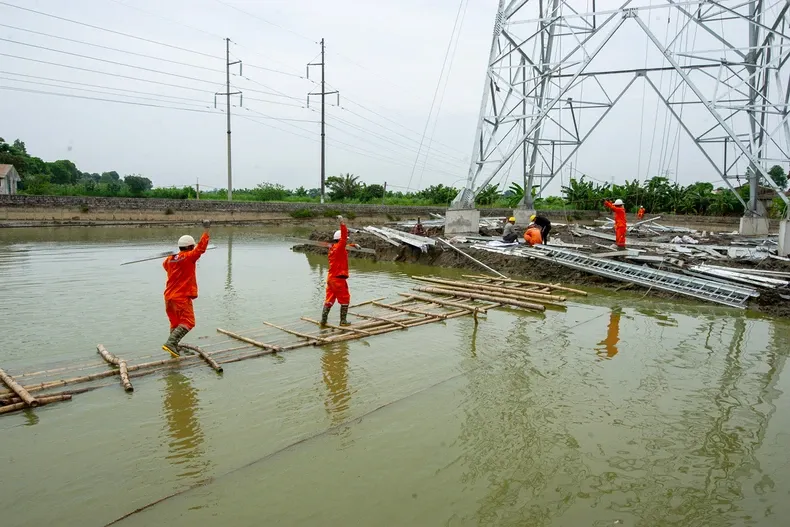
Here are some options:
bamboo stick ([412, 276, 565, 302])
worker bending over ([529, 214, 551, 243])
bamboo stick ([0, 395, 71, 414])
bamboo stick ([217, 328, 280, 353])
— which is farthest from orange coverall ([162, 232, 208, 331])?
worker bending over ([529, 214, 551, 243])

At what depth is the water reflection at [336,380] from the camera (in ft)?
17.8

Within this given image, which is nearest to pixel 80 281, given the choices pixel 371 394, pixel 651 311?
pixel 371 394

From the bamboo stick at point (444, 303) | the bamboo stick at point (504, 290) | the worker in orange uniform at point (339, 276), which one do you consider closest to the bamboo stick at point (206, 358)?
the worker in orange uniform at point (339, 276)

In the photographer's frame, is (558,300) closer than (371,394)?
No

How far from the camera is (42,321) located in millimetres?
8688

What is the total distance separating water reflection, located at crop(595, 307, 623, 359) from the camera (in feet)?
25.8

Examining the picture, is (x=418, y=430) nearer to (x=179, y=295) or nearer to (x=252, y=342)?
(x=252, y=342)

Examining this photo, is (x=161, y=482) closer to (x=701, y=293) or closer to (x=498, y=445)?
(x=498, y=445)

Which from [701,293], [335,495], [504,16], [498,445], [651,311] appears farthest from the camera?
[504,16]

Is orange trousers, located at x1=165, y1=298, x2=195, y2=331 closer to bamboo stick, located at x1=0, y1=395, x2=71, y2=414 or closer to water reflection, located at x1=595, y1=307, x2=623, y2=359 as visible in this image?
bamboo stick, located at x1=0, y1=395, x2=71, y2=414

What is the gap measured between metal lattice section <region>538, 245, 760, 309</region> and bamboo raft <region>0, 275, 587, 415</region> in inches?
58.7

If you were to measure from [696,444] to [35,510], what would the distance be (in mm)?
5252

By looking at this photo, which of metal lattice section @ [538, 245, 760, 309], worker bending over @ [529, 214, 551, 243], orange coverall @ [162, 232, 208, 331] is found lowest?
metal lattice section @ [538, 245, 760, 309]

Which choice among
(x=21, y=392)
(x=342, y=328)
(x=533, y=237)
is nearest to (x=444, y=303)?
(x=342, y=328)
